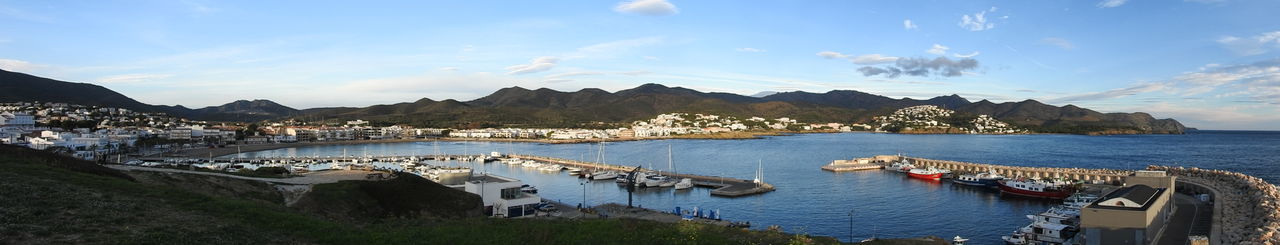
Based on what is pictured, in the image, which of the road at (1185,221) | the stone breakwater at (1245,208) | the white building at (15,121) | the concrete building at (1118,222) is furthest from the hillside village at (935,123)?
the white building at (15,121)

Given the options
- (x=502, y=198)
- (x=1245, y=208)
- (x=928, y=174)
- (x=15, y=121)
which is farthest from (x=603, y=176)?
(x=15, y=121)

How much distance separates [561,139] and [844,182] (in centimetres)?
7320

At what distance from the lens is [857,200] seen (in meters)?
33.5

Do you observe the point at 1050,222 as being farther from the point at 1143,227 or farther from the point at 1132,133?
the point at 1132,133

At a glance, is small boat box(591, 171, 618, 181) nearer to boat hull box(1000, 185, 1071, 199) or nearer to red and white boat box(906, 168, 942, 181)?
Answer: red and white boat box(906, 168, 942, 181)

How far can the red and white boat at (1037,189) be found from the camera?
110 ft

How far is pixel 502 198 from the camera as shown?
2341 centimetres

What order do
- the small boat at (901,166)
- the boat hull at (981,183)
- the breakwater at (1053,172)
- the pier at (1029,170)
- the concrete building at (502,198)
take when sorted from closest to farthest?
the concrete building at (502,198) < the boat hull at (981,183) < the breakwater at (1053,172) < the pier at (1029,170) < the small boat at (901,166)

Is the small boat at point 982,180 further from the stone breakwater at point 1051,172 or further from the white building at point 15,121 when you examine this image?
the white building at point 15,121

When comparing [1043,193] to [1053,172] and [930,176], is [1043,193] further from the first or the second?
[930,176]

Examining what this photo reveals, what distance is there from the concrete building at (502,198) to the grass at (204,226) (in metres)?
9.26

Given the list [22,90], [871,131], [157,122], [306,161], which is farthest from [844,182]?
[22,90]

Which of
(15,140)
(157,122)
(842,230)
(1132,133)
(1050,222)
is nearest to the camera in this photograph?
(1050,222)

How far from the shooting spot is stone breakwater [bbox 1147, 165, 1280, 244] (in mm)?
16719
